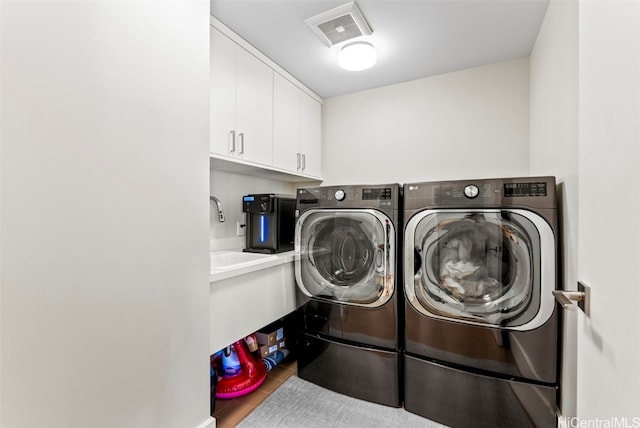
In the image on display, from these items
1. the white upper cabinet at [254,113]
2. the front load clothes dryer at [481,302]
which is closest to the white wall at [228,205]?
the white upper cabinet at [254,113]

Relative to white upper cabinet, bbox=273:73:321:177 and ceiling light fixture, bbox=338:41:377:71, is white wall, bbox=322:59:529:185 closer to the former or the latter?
white upper cabinet, bbox=273:73:321:177

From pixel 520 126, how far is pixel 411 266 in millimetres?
1504

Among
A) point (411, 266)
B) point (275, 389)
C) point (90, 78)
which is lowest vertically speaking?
point (275, 389)

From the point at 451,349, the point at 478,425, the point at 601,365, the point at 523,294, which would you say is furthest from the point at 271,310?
the point at 601,365

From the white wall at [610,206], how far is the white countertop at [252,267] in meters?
1.40

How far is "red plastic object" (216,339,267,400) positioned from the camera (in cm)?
181

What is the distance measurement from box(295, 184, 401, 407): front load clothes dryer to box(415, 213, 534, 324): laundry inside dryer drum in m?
0.20

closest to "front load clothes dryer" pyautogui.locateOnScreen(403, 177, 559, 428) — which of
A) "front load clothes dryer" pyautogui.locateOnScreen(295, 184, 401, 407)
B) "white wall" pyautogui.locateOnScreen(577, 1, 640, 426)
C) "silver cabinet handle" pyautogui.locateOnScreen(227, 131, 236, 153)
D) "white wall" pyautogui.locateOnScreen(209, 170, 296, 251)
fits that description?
"front load clothes dryer" pyautogui.locateOnScreen(295, 184, 401, 407)

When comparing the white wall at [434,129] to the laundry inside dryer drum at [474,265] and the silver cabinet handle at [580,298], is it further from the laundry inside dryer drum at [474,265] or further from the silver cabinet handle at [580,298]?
the silver cabinet handle at [580,298]

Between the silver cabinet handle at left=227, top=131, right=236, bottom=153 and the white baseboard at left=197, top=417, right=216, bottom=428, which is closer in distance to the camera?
the white baseboard at left=197, top=417, right=216, bottom=428

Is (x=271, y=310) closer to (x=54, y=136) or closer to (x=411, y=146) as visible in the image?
(x=54, y=136)

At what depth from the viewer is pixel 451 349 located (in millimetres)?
1574

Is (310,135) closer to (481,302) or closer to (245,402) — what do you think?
(481,302)

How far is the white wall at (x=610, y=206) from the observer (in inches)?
18.5
